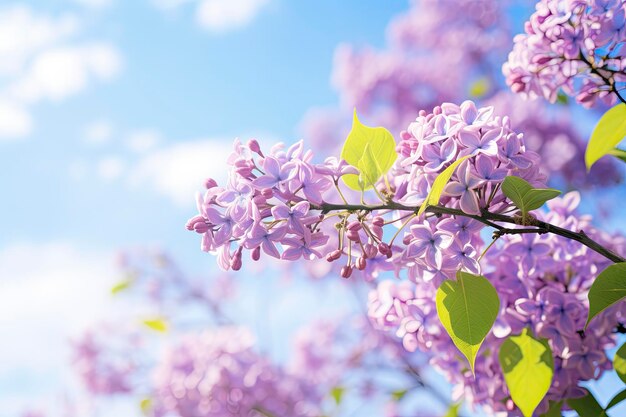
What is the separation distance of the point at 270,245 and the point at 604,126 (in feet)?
2.09

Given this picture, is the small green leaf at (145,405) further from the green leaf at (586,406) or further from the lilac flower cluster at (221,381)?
the green leaf at (586,406)

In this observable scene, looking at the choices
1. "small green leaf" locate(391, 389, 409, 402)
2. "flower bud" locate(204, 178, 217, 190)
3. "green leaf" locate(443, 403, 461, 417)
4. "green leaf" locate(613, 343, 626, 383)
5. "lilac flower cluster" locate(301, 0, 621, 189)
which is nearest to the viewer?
"flower bud" locate(204, 178, 217, 190)

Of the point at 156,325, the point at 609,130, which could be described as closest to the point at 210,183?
the point at 609,130

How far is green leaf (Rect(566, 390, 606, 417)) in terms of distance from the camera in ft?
3.92

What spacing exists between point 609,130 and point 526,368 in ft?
1.41

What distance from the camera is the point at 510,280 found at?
1.20 m

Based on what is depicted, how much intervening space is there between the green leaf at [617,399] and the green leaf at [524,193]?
1.47 feet

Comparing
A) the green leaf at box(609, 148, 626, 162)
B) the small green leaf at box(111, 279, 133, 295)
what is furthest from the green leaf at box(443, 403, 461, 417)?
the small green leaf at box(111, 279, 133, 295)

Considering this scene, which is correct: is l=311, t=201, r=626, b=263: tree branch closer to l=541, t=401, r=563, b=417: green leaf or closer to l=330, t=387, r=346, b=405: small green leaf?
l=541, t=401, r=563, b=417: green leaf

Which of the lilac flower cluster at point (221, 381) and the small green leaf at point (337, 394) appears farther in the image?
the small green leaf at point (337, 394)

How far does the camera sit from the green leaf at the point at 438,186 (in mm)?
874

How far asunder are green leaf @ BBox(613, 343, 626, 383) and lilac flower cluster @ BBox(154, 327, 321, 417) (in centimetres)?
139

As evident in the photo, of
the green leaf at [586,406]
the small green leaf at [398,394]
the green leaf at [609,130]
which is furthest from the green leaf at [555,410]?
the small green leaf at [398,394]

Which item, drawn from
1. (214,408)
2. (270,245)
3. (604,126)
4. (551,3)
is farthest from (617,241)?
(214,408)
